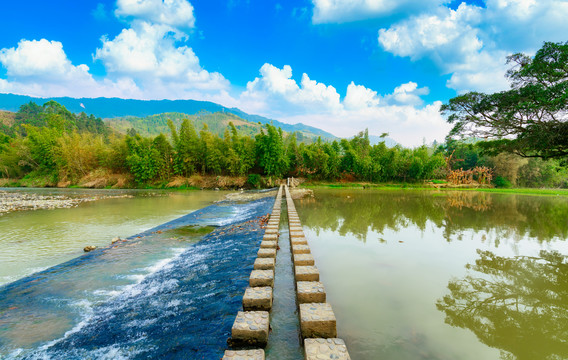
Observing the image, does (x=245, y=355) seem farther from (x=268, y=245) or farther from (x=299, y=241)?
(x=299, y=241)

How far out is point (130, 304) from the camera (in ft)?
10.4

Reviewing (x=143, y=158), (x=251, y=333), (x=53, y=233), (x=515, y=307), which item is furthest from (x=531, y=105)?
(x=143, y=158)

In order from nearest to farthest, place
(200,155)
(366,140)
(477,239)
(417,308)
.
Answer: (417,308) → (477,239) → (200,155) → (366,140)

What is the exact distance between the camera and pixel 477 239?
593 cm

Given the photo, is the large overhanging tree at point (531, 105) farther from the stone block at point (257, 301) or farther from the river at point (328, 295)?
the stone block at point (257, 301)

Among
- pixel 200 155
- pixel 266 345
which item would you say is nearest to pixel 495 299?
pixel 266 345

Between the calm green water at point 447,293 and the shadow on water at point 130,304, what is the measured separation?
137 cm

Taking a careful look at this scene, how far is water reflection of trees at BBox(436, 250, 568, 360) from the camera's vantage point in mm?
2160

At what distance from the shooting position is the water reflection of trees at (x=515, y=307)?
2160 mm

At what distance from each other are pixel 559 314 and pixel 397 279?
64.1 inches

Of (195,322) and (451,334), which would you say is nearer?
(451,334)

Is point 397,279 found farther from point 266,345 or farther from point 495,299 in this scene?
point 266,345

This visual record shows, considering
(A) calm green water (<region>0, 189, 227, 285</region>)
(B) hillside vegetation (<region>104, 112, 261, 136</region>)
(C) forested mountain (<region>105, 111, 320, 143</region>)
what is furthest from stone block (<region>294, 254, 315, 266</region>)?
(B) hillside vegetation (<region>104, 112, 261, 136</region>)

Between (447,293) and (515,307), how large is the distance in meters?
0.66
